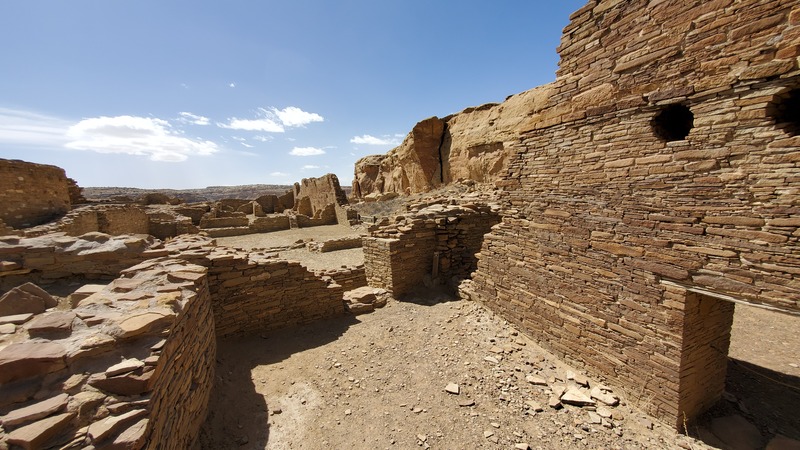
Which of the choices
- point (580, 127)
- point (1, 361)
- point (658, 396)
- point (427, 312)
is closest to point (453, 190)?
point (427, 312)

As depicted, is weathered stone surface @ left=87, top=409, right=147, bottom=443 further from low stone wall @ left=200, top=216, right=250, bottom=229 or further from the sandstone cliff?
low stone wall @ left=200, top=216, right=250, bottom=229

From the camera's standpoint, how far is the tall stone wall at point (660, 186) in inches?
122

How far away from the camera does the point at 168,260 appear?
5090mm

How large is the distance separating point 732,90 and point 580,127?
164cm

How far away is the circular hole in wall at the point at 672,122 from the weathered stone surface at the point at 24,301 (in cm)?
740

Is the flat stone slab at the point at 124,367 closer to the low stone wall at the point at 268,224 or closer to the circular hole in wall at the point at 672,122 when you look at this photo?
the circular hole in wall at the point at 672,122

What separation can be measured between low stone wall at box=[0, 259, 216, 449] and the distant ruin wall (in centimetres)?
1237

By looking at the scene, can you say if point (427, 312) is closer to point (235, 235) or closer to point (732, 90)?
point (732, 90)

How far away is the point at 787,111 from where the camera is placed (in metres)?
3.17

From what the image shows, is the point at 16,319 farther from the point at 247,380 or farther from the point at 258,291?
the point at 258,291

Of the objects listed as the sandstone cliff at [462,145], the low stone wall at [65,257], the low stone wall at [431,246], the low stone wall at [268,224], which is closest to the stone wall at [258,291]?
the low stone wall at [65,257]

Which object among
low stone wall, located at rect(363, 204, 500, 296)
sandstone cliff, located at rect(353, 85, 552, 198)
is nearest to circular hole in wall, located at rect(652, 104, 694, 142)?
low stone wall, located at rect(363, 204, 500, 296)

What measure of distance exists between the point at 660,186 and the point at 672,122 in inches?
43.4

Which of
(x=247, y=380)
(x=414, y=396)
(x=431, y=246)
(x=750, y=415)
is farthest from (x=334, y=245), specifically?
(x=750, y=415)
